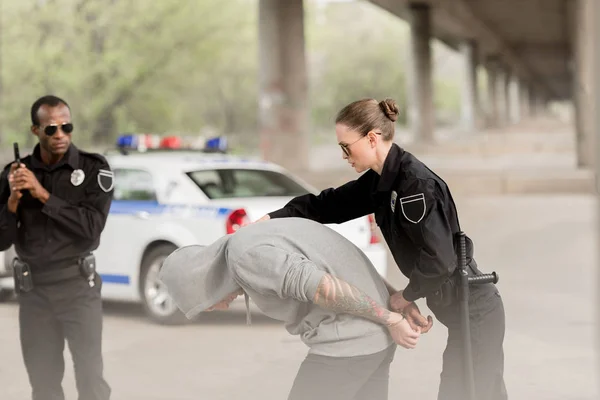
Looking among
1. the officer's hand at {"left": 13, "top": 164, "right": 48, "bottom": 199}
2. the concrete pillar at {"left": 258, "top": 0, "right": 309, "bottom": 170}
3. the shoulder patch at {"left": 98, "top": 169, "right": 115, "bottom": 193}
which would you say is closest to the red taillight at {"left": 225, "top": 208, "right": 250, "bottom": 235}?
the shoulder patch at {"left": 98, "top": 169, "right": 115, "bottom": 193}

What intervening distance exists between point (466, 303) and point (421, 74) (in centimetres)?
4991

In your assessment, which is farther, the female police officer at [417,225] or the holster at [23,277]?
the holster at [23,277]

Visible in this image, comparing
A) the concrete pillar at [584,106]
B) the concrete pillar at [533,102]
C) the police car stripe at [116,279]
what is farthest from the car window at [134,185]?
the concrete pillar at [533,102]

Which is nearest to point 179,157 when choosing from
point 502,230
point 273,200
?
point 273,200

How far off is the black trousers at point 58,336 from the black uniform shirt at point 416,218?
189 cm

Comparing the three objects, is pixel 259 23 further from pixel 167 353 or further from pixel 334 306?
pixel 334 306

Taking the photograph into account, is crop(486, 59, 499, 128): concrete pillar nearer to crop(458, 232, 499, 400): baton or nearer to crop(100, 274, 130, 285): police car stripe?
crop(100, 274, 130, 285): police car stripe

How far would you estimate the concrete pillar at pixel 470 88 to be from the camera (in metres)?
71.1

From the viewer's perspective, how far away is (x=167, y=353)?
891cm

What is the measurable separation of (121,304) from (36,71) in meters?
33.9

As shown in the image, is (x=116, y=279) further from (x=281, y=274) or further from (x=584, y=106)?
(x=584, y=106)

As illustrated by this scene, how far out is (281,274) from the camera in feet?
11.6

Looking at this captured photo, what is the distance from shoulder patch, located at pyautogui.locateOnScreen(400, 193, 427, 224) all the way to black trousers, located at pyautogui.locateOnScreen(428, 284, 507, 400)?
0.42 m

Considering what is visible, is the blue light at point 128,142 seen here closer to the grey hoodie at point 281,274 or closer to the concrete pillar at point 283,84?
the grey hoodie at point 281,274
